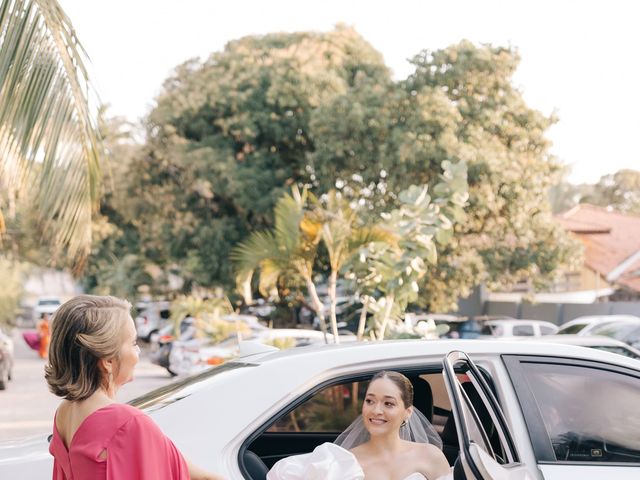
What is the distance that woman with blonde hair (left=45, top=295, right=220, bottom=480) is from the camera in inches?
109

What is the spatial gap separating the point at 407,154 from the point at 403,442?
79.7 feet

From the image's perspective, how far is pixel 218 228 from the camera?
32875 mm

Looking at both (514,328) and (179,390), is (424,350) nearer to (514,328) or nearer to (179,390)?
Result: (179,390)

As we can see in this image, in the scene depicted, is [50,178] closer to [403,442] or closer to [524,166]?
[403,442]

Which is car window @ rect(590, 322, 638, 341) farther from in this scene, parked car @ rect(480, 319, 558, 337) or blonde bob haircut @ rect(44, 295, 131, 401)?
blonde bob haircut @ rect(44, 295, 131, 401)

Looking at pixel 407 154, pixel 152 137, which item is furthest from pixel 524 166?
pixel 152 137

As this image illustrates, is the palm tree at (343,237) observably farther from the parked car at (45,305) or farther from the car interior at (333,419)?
the parked car at (45,305)

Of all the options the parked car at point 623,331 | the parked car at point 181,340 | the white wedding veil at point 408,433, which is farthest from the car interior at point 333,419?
the parked car at point 181,340

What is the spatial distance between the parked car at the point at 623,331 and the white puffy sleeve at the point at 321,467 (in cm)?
1383

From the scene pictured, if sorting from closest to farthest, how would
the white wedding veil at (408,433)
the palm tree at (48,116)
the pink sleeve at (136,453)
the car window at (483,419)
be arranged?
the pink sleeve at (136,453) < the car window at (483,419) < the white wedding veil at (408,433) < the palm tree at (48,116)

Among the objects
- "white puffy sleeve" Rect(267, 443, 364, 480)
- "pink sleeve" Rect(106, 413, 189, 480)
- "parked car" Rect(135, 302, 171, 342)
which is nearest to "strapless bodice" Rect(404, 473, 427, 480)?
"white puffy sleeve" Rect(267, 443, 364, 480)

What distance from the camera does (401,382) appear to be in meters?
4.22

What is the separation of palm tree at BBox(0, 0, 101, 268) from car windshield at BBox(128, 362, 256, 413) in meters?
3.15

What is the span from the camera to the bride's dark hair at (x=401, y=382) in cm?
418
